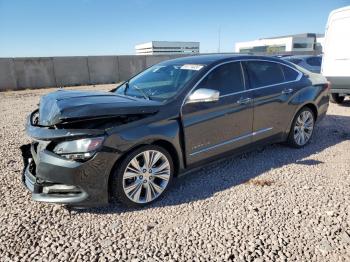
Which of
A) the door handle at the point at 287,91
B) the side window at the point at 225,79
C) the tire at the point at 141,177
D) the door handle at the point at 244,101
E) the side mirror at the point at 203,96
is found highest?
the side window at the point at 225,79

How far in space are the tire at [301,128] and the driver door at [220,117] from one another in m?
1.12

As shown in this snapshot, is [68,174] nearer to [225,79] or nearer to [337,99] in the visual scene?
[225,79]

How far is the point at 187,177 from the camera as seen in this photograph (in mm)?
3965

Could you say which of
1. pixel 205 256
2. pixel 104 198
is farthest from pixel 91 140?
pixel 205 256

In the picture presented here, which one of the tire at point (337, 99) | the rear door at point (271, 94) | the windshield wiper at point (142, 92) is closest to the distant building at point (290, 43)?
the tire at point (337, 99)

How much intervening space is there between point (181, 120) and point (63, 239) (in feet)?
5.72

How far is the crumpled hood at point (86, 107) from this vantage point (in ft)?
9.20

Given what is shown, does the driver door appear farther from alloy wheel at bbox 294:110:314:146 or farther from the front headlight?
alloy wheel at bbox 294:110:314:146

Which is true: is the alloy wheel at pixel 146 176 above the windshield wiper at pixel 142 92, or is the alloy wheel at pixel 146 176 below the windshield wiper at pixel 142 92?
below

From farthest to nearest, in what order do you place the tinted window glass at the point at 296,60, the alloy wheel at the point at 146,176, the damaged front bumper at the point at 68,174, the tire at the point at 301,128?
the tinted window glass at the point at 296,60 < the tire at the point at 301,128 < the alloy wheel at the point at 146,176 < the damaged front bumper at the point at 68,174

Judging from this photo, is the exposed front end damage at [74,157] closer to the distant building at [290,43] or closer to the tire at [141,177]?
the tire at [141,177]

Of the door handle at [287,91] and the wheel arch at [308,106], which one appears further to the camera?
the wheel arch at [308,106]

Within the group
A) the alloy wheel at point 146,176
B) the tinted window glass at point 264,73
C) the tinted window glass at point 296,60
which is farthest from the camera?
the tinted window glass at point 296,60

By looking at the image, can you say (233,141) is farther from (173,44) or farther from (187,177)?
(173,44)
